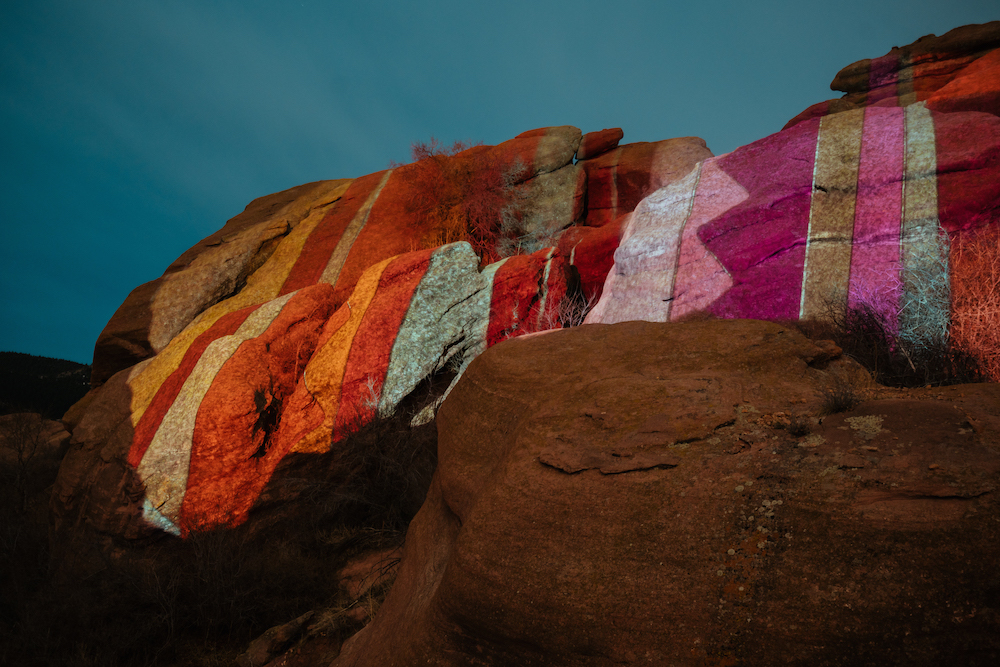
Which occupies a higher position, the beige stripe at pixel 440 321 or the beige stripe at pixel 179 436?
the beige stripe at pixel 440 321

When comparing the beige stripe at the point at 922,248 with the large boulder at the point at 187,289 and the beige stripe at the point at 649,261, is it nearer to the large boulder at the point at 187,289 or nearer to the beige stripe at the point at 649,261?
the beige stripe at the point at 649,261

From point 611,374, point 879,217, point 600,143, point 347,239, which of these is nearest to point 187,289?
point 347,239

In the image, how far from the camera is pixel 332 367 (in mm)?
6727

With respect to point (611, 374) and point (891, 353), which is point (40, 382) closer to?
point (611, 374)

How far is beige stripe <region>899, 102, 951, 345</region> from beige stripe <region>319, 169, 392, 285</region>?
311 inches

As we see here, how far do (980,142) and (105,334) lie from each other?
12.3 m

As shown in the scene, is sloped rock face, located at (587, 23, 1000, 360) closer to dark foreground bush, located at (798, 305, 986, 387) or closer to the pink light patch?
the pink light patch

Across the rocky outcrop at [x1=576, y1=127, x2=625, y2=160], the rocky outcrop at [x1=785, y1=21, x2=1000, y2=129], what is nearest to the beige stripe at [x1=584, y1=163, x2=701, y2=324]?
the rocky outcrop at [x1=785, y1=21, x2=1000, y2=129]

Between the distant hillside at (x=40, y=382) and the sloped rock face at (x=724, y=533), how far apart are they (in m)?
13.3

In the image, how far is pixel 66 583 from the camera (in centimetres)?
470

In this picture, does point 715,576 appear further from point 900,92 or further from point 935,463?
point 900,92

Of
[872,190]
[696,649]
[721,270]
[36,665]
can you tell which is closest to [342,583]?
[36,665]

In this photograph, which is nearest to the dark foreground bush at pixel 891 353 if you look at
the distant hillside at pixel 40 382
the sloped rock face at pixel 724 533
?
the sloped rock face at pixel 724 533

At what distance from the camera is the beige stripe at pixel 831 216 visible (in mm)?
5547
